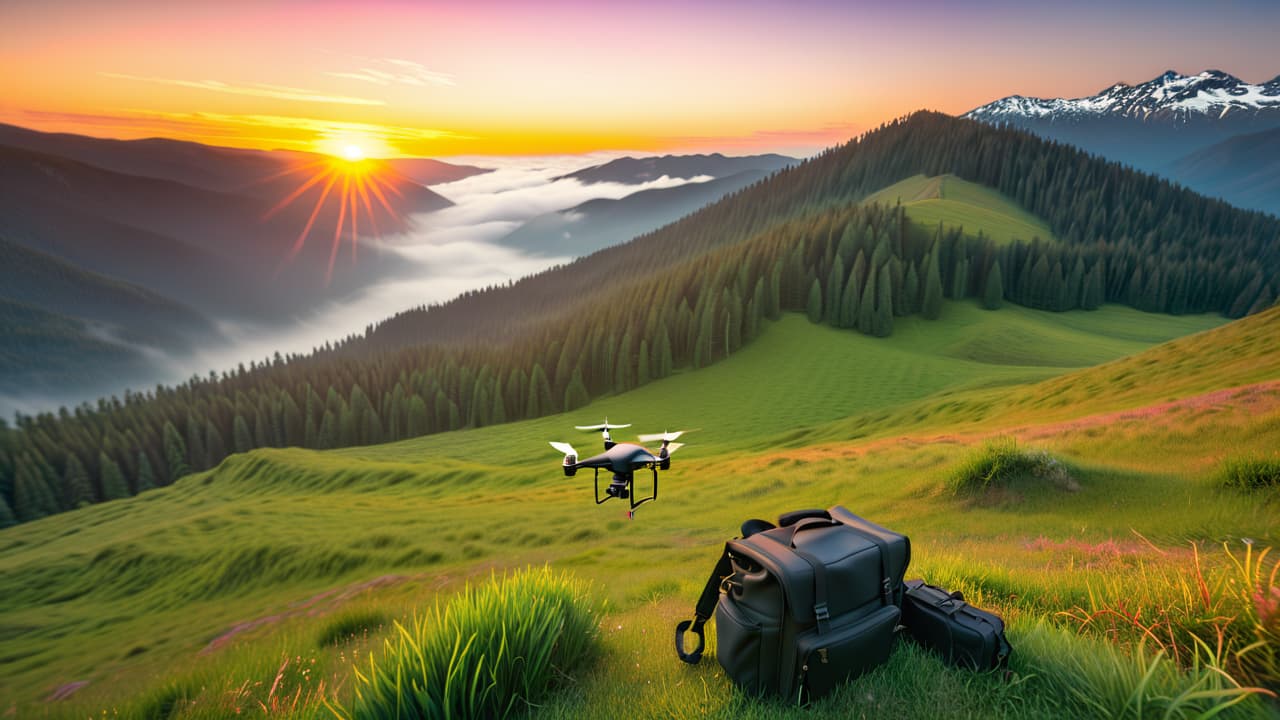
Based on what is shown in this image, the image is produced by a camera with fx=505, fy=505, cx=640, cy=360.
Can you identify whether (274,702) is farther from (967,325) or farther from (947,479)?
(967,325)

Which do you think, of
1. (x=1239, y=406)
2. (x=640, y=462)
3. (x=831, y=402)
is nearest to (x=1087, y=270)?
(x=831, y=402)

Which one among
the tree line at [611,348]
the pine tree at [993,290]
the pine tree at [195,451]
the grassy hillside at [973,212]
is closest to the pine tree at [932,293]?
the tree line at [611,348]

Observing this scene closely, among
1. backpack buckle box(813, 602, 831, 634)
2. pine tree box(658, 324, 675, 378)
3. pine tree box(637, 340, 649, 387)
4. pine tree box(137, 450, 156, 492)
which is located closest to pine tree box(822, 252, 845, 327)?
pine tree box(658, 324, 675, 378)

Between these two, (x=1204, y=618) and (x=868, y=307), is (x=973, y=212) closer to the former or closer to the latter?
(x=868, y=307)

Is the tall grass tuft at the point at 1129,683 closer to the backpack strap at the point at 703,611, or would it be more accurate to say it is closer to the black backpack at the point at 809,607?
the black backpack at the point at 809,607

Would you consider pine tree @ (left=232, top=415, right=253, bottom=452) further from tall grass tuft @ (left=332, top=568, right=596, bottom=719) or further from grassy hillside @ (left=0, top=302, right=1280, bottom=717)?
tall grass tuft @ (left=332, top=568, right=596, bottom=719)

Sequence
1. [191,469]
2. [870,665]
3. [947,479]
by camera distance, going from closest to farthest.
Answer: [870,665]
[947,479]
[191,469]

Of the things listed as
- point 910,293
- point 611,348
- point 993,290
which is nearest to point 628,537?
point 611,348
